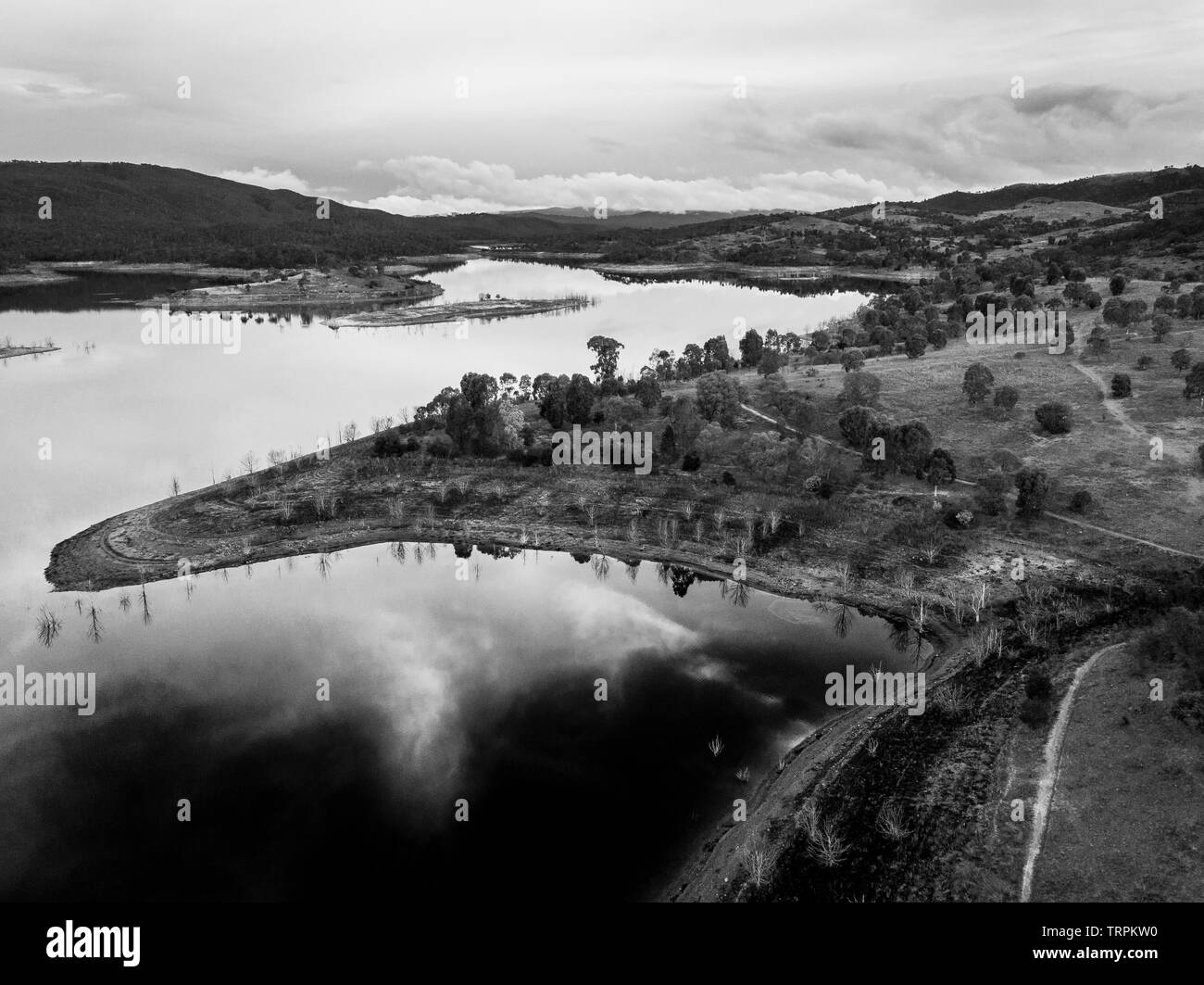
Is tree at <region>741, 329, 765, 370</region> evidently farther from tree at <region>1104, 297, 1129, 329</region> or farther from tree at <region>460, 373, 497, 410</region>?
tree at <region>1104, 297, 1129, 329</region>

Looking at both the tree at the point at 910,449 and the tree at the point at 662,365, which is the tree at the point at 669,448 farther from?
the tree at the point at 662,365

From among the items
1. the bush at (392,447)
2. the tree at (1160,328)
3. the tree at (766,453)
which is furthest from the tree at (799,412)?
the tree at (1160,328)

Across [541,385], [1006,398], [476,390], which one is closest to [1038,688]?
[1006,398]
